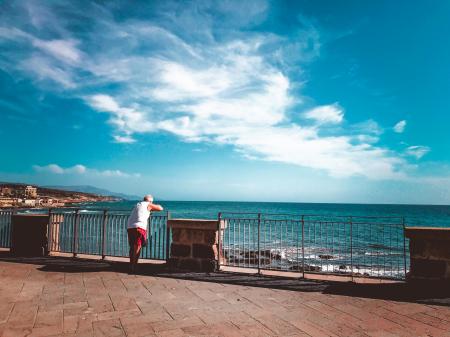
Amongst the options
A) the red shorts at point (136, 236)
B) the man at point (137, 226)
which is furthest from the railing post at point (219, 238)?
the red shorts at point (136, 236)

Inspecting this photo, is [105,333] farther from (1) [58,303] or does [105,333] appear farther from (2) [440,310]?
(2) [440,310]

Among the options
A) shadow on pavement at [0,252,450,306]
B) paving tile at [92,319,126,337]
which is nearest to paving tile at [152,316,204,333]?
paving tile at [92,319,126,337]

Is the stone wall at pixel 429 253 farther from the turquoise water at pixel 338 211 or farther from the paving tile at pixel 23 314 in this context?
the turquoise water at pixel 338 211

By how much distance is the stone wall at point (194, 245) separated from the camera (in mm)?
7473

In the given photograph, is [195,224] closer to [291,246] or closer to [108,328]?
[108,328]

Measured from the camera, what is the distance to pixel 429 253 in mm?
6016

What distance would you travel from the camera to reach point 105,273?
707 cm

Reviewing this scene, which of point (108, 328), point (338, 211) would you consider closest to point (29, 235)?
point (108, 328)

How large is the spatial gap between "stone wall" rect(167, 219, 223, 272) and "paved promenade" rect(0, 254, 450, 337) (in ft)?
1.75

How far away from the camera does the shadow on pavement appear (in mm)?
5559

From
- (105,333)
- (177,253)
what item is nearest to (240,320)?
(105,333)

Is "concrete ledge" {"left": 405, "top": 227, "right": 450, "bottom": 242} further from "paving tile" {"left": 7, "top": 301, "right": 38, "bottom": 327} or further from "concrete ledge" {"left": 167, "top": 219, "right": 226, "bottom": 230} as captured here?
"paving tile" {"left": 7, "top": 301, "right": 38, "bottom": 327}

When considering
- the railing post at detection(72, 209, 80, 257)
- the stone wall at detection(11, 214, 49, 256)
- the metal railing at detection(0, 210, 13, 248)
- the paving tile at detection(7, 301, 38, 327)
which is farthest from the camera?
the metal railing at detection(0, 210, 13, 248)

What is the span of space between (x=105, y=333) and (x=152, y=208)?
405cm
